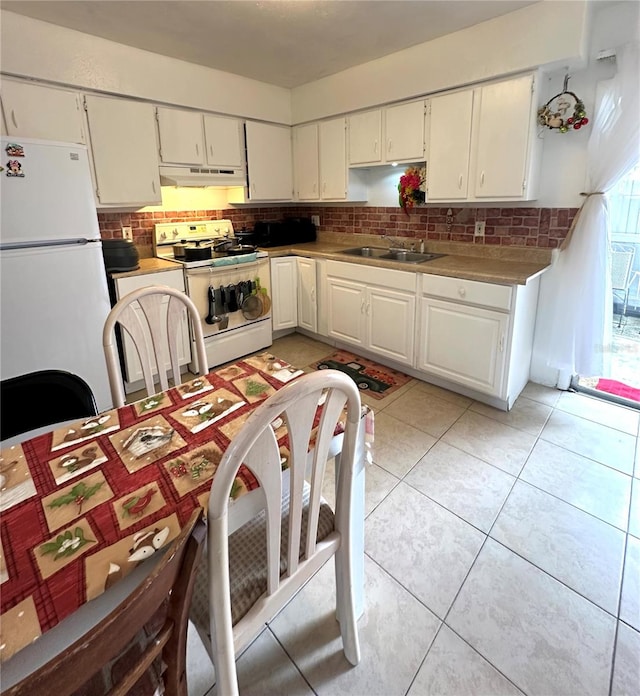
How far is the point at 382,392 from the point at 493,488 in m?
1.11

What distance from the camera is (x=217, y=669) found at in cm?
90

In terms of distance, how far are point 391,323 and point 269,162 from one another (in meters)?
2.01

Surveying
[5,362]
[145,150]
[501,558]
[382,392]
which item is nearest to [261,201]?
[145,150]

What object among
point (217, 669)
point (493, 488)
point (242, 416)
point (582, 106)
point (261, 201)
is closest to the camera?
point (217, 669)

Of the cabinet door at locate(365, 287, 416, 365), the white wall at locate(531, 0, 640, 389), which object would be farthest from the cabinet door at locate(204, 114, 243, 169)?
the white wall at locate(531, 0, 640, 389)

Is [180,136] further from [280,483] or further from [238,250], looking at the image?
[280,483]

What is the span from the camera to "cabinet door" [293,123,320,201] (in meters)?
3.79

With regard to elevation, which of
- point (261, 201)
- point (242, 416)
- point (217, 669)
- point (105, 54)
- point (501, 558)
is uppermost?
point (105, 54)

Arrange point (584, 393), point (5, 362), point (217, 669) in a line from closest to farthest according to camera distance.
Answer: point (217, 669) → point (5, 362) → point (584, 393)

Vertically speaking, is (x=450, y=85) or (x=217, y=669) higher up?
(x=450, y=85)

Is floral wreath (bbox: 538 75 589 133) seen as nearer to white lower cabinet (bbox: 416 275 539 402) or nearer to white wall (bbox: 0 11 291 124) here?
white lower cabinet (bbox: 416 275 539 402)

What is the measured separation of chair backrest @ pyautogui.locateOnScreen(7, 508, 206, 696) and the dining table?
0.11 metres

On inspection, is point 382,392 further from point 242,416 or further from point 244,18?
point 244,18

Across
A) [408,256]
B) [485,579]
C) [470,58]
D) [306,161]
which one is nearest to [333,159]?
[306,161]
